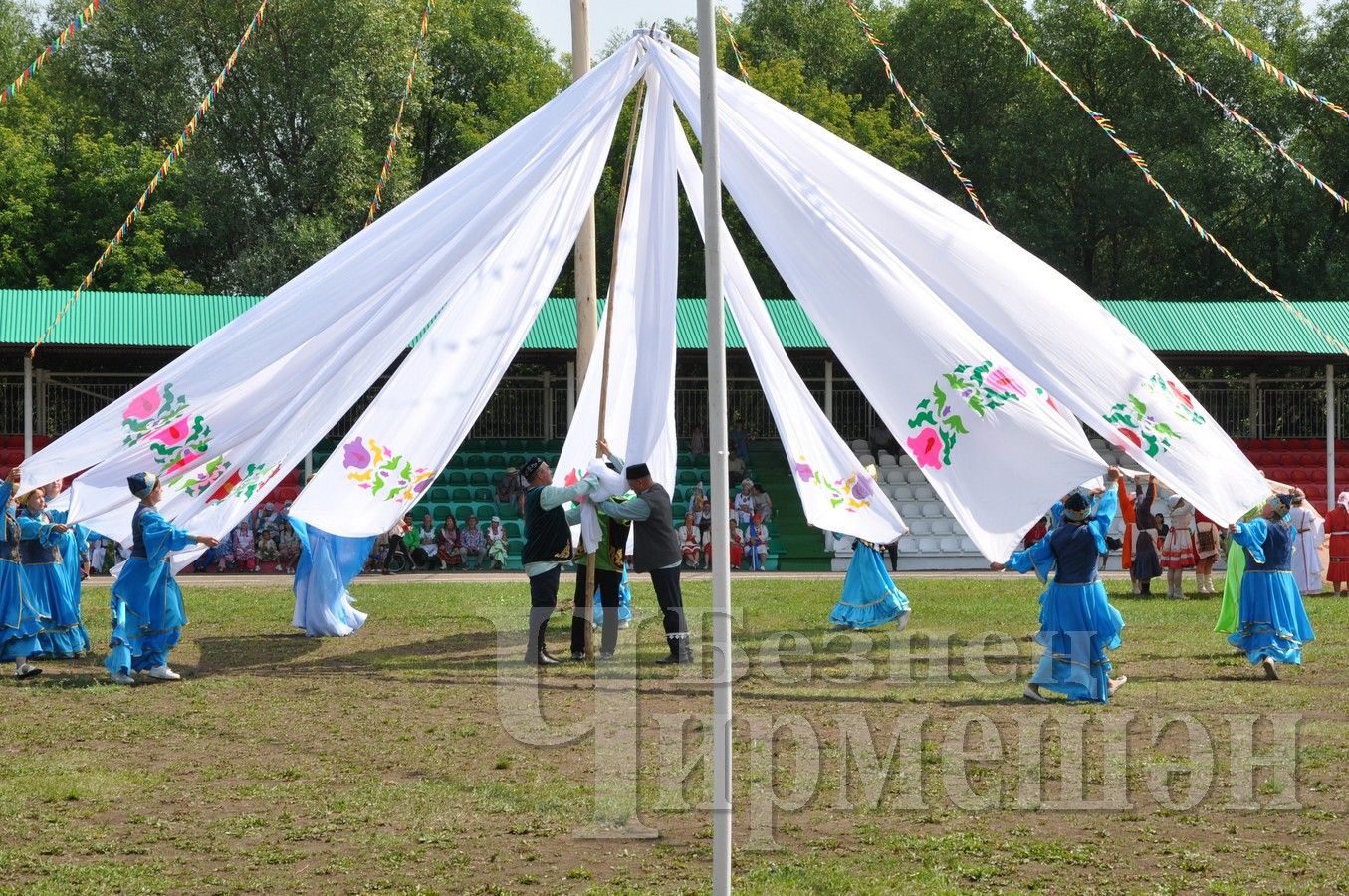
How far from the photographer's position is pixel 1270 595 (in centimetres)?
1056

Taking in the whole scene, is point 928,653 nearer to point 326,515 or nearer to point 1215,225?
point 326,515

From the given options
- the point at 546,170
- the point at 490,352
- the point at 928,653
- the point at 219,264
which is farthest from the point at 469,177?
the point at 219,264

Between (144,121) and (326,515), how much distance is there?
84.3 ft

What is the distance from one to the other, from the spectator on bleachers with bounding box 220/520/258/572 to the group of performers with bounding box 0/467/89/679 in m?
10.1

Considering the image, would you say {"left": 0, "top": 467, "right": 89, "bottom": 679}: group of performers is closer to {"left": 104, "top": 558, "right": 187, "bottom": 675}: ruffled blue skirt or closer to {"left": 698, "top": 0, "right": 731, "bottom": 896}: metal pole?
{"left": 104, "top": 558, "right": 187, "bottom": 675}: ruffled blue skirt

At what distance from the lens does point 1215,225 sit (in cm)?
3375

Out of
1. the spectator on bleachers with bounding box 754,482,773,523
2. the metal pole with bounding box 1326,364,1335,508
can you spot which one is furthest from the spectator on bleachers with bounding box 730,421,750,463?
the metal pole with bounding box 1326,364,1335,508

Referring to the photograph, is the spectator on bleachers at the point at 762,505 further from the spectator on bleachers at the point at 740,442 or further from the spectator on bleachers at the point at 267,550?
the spectator on bleachers at the point at 267,550

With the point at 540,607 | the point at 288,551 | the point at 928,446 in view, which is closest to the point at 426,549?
the point at 288,551

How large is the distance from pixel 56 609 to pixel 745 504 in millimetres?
12933

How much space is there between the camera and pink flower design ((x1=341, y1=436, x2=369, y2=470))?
10.6 meters

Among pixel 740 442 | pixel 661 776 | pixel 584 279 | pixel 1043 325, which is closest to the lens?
pixel 661 776

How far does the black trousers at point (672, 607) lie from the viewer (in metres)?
10.8

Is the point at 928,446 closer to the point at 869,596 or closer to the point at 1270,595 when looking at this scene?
the point at 1270,595
